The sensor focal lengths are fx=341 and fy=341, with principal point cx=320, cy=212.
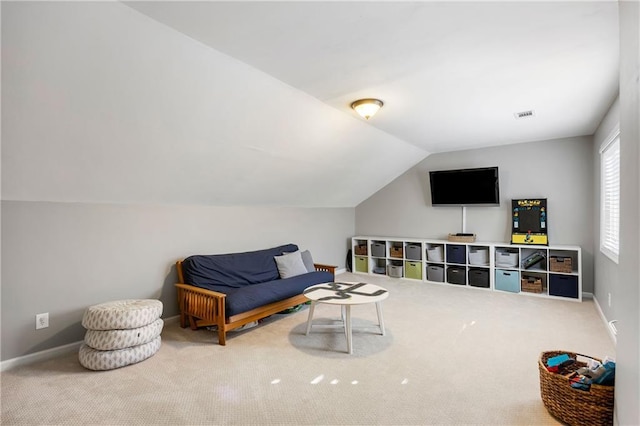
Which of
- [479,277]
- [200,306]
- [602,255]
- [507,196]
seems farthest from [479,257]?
[200,306]

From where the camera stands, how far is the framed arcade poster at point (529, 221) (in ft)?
16.3

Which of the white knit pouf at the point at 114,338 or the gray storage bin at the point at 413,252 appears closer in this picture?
the white knit pouf at the point at 114,338

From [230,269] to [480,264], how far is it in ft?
12.4

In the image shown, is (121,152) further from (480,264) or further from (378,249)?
(480,264)

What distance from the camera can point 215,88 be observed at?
2.67 meters

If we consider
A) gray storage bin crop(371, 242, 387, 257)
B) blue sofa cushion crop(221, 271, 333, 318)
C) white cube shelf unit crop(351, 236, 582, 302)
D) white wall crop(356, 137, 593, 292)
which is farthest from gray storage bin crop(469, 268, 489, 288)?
blue sofa cushion crop(221, 271, 333, 318)

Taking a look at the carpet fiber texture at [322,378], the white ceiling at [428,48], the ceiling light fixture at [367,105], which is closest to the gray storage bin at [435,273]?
the carpet fiber texture at [322,378]

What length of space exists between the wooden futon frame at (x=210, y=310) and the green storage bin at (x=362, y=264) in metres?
2.86

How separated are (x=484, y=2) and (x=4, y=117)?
2.95m

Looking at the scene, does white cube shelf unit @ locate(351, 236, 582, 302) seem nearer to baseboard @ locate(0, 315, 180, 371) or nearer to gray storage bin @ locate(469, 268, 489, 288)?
gray storage bin @ locate(469, 268, 489, 288)

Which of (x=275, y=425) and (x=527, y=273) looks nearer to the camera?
(x=275, y=425)

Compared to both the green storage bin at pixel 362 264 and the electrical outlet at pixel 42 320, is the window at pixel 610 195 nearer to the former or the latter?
the green storage bin at pixel 362 264

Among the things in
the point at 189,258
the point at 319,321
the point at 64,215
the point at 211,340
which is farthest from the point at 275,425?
the point at 64,215

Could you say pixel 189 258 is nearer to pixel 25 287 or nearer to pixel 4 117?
pixel 25 287
